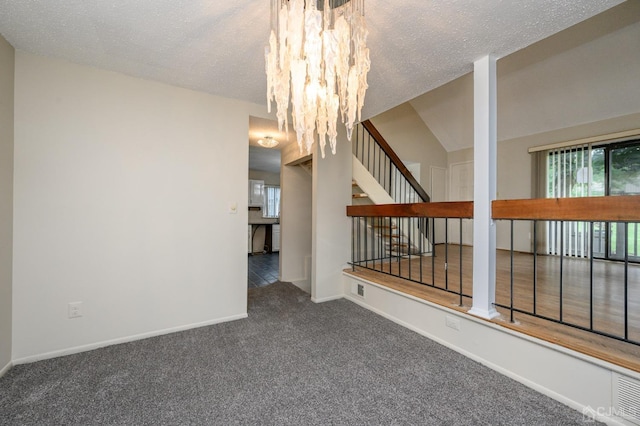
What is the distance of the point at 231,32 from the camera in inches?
63.9

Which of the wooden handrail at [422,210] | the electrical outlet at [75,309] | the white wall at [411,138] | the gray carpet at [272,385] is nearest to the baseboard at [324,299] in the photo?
the gray carpet at [272,385]

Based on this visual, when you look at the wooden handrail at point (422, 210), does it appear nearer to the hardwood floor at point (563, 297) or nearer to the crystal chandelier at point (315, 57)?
the hardwood floor at point (563, 297)

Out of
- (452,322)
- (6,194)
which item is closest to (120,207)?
(6,194)

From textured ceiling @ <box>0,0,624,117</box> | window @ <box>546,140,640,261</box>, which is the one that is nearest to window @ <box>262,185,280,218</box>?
textured ceiling @ <box>0,0,624,117</box>

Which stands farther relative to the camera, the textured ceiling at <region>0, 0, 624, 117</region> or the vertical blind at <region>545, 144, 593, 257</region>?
the vertical blind at <region>545, 144, 593, 257</region>

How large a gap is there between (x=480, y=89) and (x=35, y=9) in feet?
9.33

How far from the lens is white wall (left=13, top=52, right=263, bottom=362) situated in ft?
6.06

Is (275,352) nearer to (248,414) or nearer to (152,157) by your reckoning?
(248,414)

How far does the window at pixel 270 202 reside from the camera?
7379 millimetres

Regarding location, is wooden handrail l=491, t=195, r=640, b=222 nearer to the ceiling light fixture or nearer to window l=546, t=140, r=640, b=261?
the ceiling light fixture

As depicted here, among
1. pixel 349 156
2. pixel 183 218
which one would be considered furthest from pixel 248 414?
pixel 349 156

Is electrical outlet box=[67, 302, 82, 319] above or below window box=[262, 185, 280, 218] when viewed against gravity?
below

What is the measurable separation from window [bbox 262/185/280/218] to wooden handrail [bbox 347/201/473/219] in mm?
4606

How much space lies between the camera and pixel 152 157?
2.22 m
